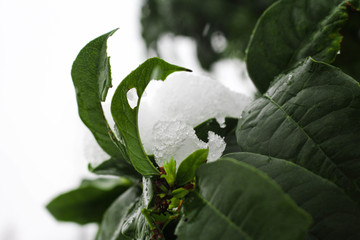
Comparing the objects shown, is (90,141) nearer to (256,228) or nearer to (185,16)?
(256,228)

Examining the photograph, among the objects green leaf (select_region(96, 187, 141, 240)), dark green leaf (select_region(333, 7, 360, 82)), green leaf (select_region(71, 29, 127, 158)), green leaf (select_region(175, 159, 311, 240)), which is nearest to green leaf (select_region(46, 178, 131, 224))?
green leaf (select_region(96, 187, 141, 240))

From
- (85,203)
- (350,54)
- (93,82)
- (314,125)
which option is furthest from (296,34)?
(85,203)

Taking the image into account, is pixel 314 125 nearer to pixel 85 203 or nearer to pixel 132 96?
pixel 132 96

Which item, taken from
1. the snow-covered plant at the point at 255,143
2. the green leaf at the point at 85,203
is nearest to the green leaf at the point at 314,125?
the snow-covered plant at the point at 255,143

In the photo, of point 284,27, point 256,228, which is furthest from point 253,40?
point 256,228

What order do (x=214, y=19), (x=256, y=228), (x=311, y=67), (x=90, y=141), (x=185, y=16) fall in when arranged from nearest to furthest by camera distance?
(x=256, y=228)
(x=311, y=67)
(x=90, y=141)
(x=214, y=19)
(x=185, y=16)
